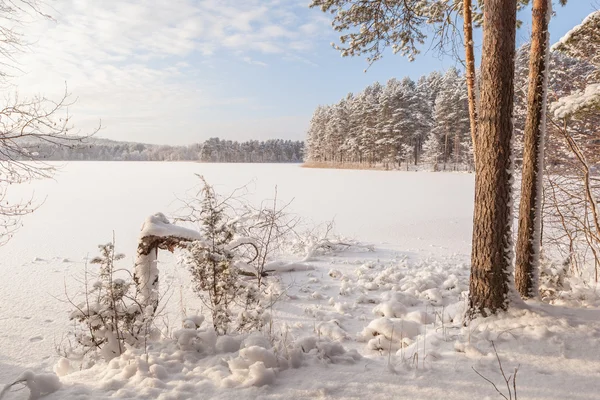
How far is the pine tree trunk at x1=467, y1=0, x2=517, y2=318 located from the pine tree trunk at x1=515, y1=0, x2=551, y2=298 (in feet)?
2.44

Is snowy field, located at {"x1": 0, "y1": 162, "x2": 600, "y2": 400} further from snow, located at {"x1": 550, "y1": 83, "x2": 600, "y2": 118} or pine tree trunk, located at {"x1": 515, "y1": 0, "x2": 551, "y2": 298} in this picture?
snow, located at {"x1": 550, "y1": 83, "x2": 600, "y2": 118}

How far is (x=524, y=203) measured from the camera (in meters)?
4.14

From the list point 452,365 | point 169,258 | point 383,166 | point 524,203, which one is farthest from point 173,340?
point 383,166

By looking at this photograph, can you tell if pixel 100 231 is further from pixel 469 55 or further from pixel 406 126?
pixel 406 126

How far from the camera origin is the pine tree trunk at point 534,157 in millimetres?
4004

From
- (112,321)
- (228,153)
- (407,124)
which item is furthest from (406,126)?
(228,153)

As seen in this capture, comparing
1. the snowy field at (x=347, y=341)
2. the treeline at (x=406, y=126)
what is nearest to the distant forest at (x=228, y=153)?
the treeline at (x=406, y=126)

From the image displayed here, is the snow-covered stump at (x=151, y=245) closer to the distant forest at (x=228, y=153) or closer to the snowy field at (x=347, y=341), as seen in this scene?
the snowy field at (x=347, y=341)

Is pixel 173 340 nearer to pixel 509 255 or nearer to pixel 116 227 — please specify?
pixel 509 255

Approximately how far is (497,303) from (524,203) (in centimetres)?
136

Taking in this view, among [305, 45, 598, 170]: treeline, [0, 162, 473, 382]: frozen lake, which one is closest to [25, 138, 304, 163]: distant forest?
[305, 45, 598, 170]: treeline

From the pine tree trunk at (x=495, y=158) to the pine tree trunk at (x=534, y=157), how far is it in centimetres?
74

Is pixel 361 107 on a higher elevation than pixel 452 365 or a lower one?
higher

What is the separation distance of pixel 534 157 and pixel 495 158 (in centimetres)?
90
